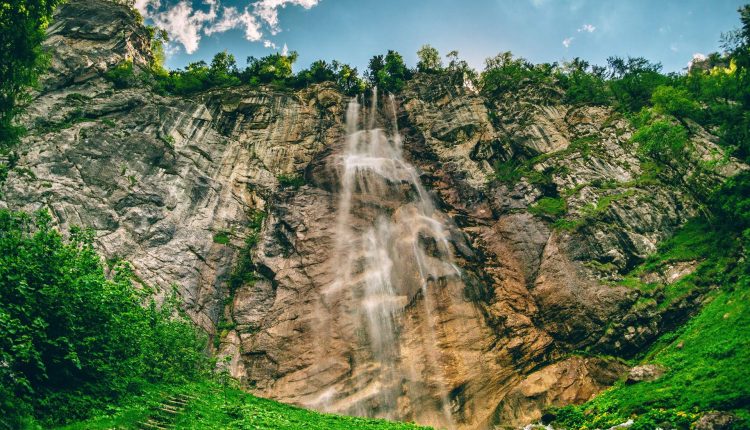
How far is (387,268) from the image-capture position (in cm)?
2633

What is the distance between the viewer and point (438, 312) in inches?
916

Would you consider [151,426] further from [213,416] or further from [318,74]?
[318,74]

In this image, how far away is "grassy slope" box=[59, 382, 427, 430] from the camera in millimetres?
9547

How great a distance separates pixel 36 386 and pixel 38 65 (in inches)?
401

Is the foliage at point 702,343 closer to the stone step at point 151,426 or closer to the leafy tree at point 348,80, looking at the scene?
the stone step at point 151,426

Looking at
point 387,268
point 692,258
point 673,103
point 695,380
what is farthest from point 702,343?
point 673,103

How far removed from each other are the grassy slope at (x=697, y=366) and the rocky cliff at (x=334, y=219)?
1333 millimetres

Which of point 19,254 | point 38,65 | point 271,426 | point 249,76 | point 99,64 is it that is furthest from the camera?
point 249,76

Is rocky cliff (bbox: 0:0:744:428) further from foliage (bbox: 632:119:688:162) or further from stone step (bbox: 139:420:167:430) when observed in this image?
stone step (bbox: 139:420:167:430)

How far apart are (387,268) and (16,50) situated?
65.3 feet

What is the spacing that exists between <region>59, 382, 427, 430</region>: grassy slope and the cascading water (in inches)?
178

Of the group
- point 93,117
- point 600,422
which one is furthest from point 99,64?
point 600,422

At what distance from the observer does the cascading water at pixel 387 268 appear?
2069cm

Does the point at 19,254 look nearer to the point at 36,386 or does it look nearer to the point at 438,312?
the point at 36,386
